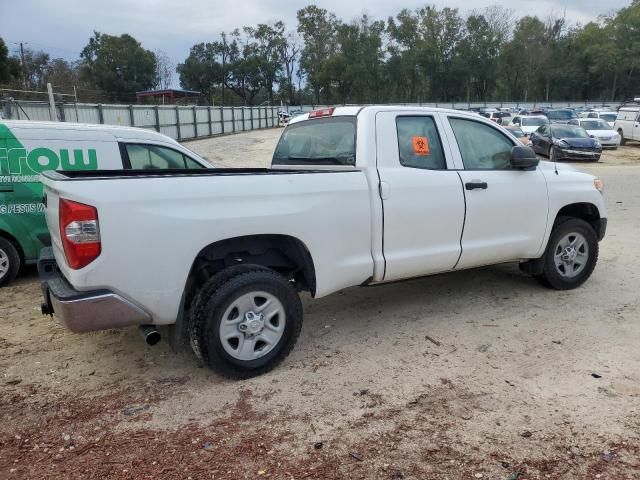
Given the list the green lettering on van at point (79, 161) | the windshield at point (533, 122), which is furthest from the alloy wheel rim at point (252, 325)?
the windshield at point (533, 122)

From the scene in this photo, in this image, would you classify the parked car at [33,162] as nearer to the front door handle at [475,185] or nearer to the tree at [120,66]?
the front door handle at [475,185]

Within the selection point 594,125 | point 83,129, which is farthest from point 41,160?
point 594,125

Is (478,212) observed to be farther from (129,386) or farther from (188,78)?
(188,78)

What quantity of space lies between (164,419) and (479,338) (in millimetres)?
2552

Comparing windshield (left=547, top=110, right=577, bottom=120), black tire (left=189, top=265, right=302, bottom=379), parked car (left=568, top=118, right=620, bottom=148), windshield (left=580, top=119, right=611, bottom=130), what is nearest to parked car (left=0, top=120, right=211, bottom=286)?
black tire (left=189, top=265, right=302, bottom=379)

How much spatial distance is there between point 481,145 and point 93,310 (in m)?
3.59

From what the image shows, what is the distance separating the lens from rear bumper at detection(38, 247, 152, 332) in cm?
312

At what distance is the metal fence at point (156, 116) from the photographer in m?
17.5

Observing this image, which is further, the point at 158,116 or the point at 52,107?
the point at 158,116

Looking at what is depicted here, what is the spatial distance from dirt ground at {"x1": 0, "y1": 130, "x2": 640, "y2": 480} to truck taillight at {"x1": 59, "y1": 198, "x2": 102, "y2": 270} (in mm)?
1017

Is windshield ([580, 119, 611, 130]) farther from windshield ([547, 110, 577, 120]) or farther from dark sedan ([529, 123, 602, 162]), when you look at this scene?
windshield ([547, 110, 577, 120])

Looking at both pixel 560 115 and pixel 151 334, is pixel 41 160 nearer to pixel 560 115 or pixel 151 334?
pixel 151 334

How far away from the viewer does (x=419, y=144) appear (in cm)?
450

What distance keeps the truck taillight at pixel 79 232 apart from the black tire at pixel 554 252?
4.22 meters
